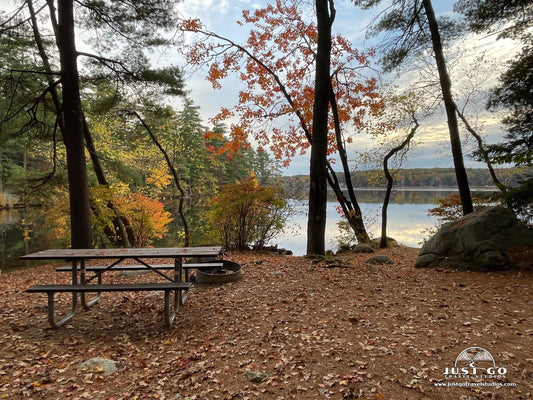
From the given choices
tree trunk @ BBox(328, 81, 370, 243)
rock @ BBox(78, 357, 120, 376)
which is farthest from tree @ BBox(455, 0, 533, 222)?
rock @ BBox(78, 357, 120, 376)

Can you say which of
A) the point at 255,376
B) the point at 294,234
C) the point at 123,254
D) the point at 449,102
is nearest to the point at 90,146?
the point at 123,254

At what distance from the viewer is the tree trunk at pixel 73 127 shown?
6496mm

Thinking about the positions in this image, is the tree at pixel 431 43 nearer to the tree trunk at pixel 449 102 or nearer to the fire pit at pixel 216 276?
the tree trunk at pixel 449 102

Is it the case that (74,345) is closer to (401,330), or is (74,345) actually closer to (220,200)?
(401,330)

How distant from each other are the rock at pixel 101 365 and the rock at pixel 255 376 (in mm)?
1279

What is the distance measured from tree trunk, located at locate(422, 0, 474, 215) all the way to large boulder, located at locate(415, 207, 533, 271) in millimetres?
1866

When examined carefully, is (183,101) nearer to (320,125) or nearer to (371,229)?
(320,125)

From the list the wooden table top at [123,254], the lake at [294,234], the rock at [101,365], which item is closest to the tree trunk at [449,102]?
the lake at [294,234]

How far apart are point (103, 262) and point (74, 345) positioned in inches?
216

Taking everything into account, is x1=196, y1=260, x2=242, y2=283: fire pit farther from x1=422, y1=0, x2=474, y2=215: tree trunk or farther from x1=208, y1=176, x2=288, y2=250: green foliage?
x1=422, y1=0, x2=474, y2=215: tree trunk

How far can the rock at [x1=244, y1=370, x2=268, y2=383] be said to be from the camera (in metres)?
2.35

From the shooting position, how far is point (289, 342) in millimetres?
2908

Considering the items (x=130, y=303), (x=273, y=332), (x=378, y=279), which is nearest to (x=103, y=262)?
(x=130, y=303)

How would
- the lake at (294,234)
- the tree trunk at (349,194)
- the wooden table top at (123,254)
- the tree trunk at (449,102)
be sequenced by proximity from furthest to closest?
the lake at (294,234) → the tree trunk at (349,194) → the tree trunk at (449,102) → the wooden table top at (123,254)
